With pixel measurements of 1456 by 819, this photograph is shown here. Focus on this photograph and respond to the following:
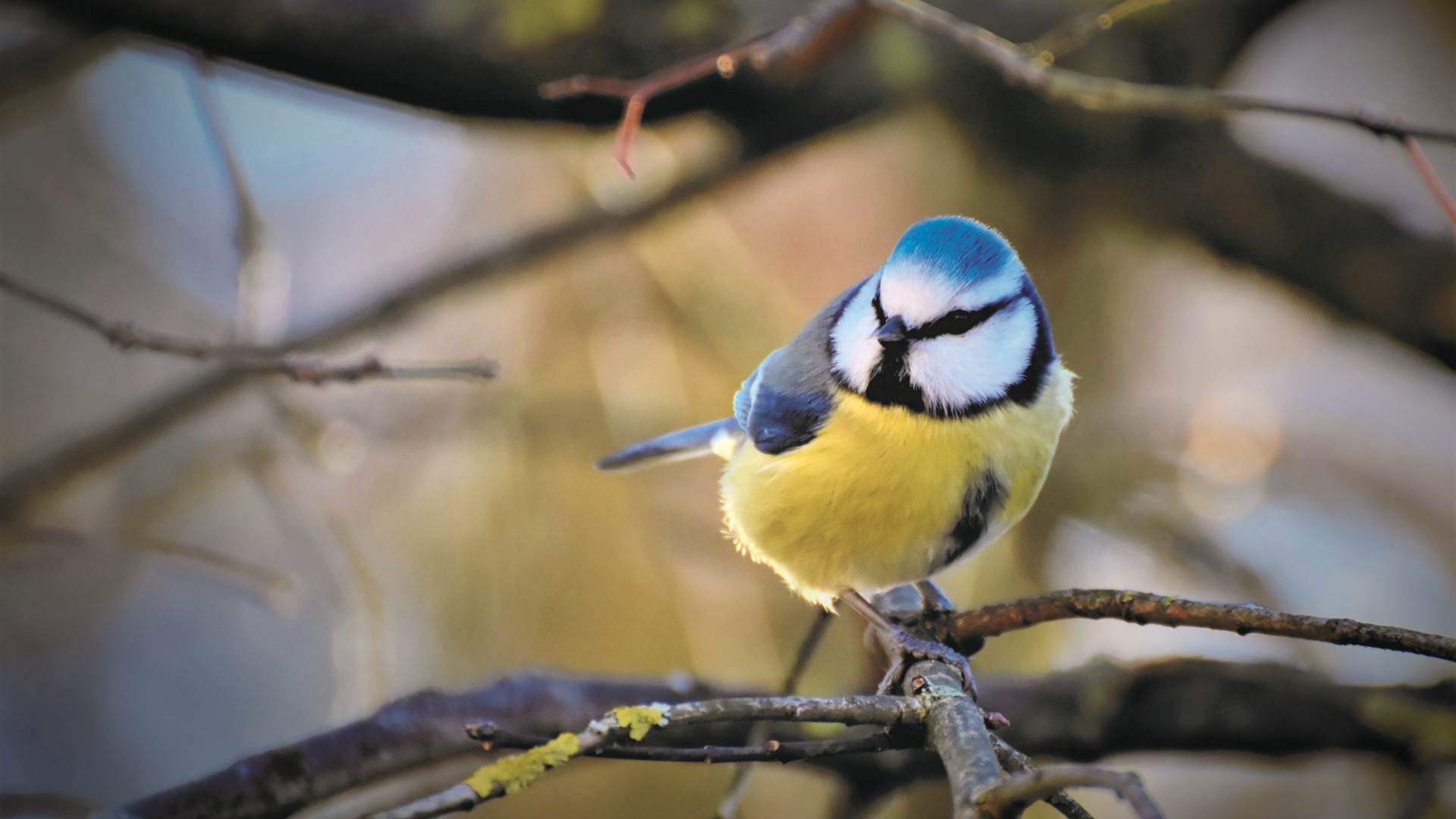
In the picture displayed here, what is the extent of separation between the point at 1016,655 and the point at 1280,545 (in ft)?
1.67

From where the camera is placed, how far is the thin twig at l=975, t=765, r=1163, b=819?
0.97 feet

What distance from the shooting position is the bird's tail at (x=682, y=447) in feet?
3.17

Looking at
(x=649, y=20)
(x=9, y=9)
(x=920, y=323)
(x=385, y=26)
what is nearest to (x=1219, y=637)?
(x=920, y=323)

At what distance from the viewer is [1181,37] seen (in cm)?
141

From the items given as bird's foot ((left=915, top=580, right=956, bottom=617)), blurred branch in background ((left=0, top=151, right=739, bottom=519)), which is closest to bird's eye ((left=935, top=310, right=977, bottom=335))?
bird's foot ((left=915, top=580, right=956, bottom=617))

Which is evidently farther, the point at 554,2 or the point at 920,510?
the point at 554,2

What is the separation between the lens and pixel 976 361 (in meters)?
0.73

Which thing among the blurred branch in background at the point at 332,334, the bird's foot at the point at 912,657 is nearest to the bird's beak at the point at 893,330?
the bird's foot at the point at 912,657

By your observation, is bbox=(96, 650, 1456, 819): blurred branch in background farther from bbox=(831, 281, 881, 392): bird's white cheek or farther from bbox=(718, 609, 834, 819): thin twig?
bbox=(831, 281, 881, 392): bird's white cheek

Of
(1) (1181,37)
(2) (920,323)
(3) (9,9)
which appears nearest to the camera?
(2) (920,323)

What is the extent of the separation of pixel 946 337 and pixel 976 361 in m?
0.05

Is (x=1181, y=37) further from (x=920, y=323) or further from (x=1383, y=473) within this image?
(x=920, y=323)

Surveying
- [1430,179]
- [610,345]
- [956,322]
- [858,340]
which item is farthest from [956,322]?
[610,345]

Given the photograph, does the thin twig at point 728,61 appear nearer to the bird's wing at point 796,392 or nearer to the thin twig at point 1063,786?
the bird's wing at point 796,392
